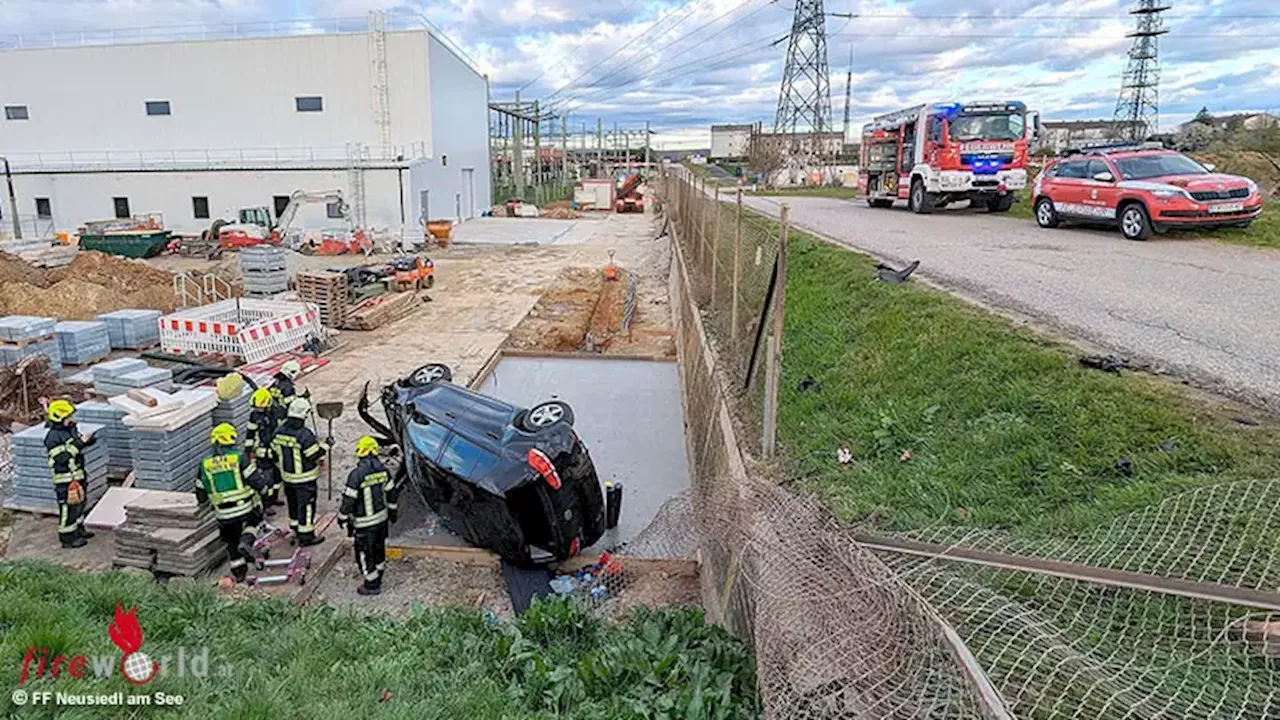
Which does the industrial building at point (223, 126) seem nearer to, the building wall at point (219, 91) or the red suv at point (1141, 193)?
the building wall at point (219, 91)

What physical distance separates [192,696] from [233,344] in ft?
35.1

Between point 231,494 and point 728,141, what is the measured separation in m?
117

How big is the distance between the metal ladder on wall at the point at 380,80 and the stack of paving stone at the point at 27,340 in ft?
82.7

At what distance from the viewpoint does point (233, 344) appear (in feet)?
43.0

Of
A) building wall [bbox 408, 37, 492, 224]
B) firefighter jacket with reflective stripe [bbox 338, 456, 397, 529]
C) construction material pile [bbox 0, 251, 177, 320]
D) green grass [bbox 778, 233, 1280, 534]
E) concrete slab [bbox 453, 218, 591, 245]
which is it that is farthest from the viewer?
building wall [bbox 408, 37, 492, 224]

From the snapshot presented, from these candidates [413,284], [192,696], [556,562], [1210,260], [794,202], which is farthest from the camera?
[794,202]

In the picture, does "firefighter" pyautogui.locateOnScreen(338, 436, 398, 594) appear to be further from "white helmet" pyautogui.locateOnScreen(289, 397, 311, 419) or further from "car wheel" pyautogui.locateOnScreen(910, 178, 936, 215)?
"car wheel" pyautogui.locateOnScreen(910, 178, 936, 215)

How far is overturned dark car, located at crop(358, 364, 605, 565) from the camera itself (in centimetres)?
634

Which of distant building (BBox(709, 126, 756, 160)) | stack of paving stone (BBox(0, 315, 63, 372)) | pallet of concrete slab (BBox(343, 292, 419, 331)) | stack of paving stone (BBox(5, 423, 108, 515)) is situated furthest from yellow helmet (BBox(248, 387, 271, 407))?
distant building (BBox(709, 126, 756, 160))

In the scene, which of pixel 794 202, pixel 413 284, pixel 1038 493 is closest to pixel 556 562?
pixel 1038 493

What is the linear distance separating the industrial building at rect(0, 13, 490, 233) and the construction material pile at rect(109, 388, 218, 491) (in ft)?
91.2

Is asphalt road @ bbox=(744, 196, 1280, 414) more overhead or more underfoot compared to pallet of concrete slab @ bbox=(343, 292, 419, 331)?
more overhead

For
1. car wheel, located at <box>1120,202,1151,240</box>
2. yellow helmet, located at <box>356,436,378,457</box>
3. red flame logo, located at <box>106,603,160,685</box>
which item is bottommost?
red flame logo, located at <box>106,603,160,685</box>

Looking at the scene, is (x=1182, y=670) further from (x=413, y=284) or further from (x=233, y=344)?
(x=413, y=284)
